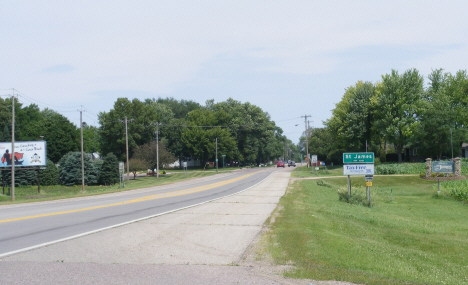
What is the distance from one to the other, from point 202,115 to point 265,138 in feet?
70.7

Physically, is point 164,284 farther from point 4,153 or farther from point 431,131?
point 431,131

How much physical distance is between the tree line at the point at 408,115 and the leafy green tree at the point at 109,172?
127 feet

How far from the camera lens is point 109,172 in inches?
2594

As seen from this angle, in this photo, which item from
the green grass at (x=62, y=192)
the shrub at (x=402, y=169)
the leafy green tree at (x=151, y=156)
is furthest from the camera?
the leafy green tree at (x=151, y=156)

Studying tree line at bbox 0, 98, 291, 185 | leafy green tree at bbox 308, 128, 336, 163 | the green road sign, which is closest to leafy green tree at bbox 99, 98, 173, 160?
tree line at bbox 0, 98, 291, 185

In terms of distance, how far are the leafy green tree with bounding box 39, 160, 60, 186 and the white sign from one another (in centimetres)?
5721

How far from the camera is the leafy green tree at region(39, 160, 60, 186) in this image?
66688 mm

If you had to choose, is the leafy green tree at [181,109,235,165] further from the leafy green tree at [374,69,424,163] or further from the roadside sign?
the roadside sign

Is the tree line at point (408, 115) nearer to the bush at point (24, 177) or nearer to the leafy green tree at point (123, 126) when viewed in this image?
the leafy green tree at point (123, 126)

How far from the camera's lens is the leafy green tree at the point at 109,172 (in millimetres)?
65625

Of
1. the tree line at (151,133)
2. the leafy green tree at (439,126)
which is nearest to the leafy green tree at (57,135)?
the tree line at (151,133)

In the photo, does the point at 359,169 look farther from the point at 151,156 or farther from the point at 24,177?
the point at 24,177

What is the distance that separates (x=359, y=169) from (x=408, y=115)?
4948 cm

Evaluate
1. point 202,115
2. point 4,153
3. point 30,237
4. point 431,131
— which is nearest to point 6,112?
point 202,115
